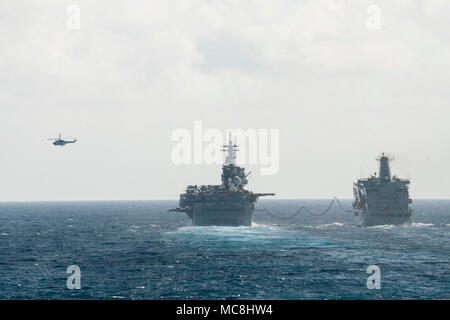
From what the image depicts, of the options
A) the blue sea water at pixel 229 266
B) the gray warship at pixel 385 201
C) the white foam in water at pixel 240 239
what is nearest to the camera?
the blue sea water at pixel 229 266

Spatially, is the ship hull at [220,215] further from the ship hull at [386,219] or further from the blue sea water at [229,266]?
the ship hull at [386,219]

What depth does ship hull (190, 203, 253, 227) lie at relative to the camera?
116 metres

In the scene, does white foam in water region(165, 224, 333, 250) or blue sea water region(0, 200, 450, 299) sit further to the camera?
white foam in water region(165, 224, 333, 250)

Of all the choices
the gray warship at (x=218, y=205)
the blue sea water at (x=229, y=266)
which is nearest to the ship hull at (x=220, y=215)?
the gray warship at (x=218, y=205)

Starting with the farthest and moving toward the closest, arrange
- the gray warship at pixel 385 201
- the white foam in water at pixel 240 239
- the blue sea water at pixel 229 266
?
1. the gray warship at pixel 385 201
2. the white foam in water at pixel 240 239
3. the blue sea water at pixel 229 266

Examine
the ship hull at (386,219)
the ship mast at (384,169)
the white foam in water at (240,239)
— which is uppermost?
the ship mast at (384,169)

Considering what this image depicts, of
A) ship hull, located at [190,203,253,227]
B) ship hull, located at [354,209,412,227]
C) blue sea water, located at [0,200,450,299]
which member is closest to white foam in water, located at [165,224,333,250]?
blue sea water, located at [0,200,450,299]

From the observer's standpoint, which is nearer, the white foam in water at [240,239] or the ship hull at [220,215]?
the white foam in water at [240,239]

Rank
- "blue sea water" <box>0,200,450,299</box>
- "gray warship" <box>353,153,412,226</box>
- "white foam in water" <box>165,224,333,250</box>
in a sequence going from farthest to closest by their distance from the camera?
"gray warship" <box>353,153,412,226</box> < "white foam in water" <box>165,224,333,250</box> < "blue sea water" <box>0,200,450,299</box>

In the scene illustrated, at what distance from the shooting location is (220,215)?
380 ft

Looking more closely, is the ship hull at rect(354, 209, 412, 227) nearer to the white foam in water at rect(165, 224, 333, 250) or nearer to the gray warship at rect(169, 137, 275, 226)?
the white foam in water at rect(165, 224, 333, 250)

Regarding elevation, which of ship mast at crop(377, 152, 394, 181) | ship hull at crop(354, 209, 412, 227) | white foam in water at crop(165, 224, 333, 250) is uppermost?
ship mast at crop(377, 152, 394, 181)

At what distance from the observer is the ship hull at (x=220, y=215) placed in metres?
116
